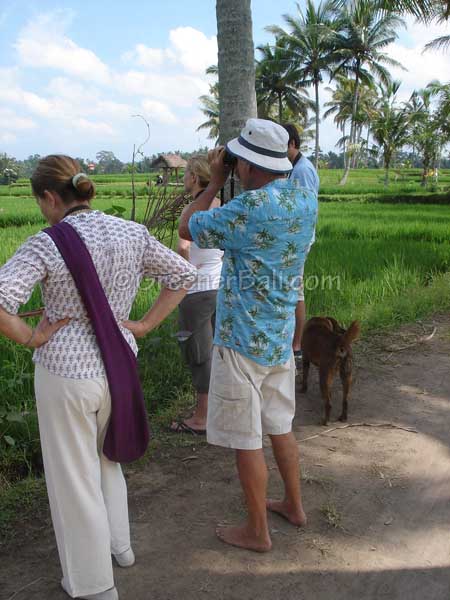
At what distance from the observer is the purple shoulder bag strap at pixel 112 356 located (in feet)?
6.32

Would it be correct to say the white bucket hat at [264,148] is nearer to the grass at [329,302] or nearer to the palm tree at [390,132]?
the grass at [329,302]

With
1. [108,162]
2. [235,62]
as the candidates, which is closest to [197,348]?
[235,62]

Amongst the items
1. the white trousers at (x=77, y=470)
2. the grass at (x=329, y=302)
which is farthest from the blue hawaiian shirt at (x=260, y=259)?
the grass at (x=329, y=302)

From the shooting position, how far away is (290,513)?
Result: 282 centimetres

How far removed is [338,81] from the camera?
148 ft

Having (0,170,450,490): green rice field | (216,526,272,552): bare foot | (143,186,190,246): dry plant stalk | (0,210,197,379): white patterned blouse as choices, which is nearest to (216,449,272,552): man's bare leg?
(216,526,272,552): bare foot

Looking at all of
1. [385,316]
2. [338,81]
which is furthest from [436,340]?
[338,81]

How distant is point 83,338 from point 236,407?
0.73m

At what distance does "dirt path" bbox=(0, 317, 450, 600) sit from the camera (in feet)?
7.84

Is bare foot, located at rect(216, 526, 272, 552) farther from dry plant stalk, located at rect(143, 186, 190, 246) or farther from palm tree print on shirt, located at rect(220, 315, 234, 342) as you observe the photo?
dry plant stalk, located at rect(143, 186, 190, 246)

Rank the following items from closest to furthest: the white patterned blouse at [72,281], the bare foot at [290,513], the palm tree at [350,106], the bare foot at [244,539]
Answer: the white patterned blouse at [72,281], the bare foot at [244,539], the bare foot at [290,513], the palm tree at [350,106]

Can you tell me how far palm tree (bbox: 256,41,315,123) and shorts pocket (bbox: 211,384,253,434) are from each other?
1509 inches

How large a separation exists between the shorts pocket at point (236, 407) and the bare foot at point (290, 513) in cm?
64

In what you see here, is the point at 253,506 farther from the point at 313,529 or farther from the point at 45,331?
the point at 45,331
